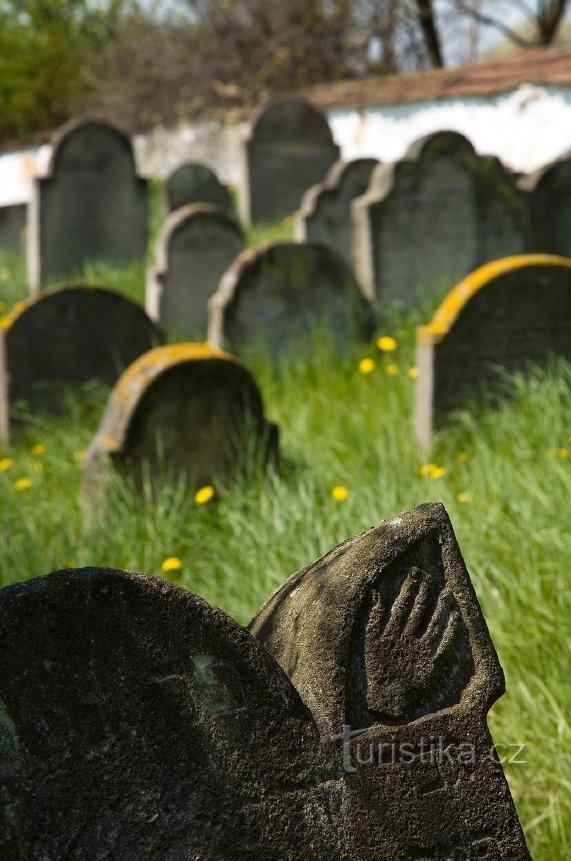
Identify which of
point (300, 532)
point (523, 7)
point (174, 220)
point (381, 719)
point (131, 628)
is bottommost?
point (300, 532)

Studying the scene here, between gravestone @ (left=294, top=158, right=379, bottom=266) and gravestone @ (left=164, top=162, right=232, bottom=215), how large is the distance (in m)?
2.44

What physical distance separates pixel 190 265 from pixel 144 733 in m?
6.60

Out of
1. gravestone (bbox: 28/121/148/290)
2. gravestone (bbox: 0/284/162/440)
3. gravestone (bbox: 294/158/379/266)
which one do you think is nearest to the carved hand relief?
gravestone (bbox: 0/284/162/440)

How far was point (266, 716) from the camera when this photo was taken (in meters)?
1.38

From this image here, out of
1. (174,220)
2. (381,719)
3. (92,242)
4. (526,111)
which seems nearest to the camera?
(381,719)

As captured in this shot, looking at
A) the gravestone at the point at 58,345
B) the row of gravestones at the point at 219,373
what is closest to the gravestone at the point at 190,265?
the gravestone at the point at 58,345

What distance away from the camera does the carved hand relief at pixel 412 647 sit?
57.9 inches

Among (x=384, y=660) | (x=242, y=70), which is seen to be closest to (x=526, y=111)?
(x=242, y=70)

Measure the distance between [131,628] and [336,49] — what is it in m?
18.5

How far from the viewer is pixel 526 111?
1158 centimetres

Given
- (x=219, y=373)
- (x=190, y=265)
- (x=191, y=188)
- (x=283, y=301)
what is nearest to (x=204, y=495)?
(x=219, y=373)

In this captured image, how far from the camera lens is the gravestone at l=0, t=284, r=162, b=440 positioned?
579cm

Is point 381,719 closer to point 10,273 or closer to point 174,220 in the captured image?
point 174,220

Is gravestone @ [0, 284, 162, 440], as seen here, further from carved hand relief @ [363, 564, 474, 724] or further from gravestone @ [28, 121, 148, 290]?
carved hand relief @ [363, 564, 474, 724]
